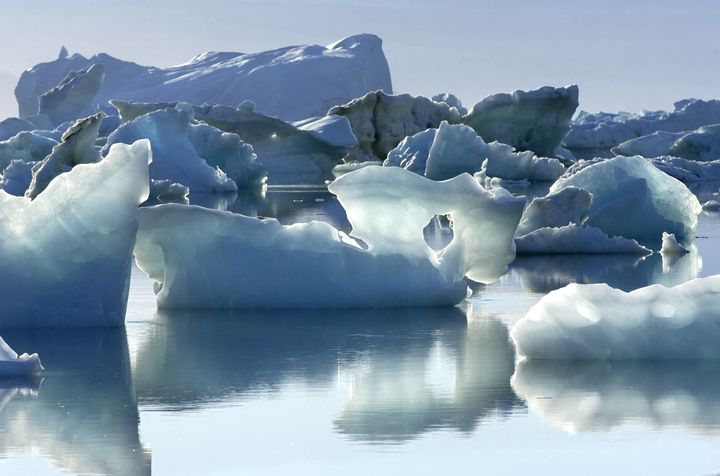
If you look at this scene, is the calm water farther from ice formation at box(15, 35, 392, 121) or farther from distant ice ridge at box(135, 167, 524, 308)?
ice formation at box(15, 35, 392, 121)

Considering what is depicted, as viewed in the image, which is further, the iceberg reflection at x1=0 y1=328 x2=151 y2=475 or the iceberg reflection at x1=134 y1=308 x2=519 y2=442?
the iceberg reflection at x1=134 y1=308 x2=519 y2=442

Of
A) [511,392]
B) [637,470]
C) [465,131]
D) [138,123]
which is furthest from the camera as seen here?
[465,131]

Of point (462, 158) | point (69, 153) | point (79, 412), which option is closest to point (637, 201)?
point (69, 153)

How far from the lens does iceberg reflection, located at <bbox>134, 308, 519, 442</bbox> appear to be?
478 cm

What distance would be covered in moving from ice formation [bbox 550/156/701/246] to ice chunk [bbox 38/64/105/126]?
34298 mm

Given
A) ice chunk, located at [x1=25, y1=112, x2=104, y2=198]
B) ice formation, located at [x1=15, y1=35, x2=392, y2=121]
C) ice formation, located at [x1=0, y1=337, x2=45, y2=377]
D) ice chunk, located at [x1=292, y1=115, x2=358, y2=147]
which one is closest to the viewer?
ice formation, located at [x1=0, y1=337, x2=45, y2=377]

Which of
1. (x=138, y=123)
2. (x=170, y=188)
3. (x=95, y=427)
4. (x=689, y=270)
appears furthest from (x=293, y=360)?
(x=138, y=123)

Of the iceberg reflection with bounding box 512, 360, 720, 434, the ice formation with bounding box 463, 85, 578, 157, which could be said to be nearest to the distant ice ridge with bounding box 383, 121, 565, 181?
the ice formation with bounding box 463, 85, 578, 157

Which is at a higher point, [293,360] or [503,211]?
[503,211]

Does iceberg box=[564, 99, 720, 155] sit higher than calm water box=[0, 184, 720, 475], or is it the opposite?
iceberg box=[564, 99, 720, 155]

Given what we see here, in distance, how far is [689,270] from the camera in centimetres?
1030

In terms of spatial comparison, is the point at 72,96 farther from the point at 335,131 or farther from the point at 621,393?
the point at 621,393

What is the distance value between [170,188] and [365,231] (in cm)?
1273

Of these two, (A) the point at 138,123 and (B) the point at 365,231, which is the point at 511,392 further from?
(A) the point at 138,123
